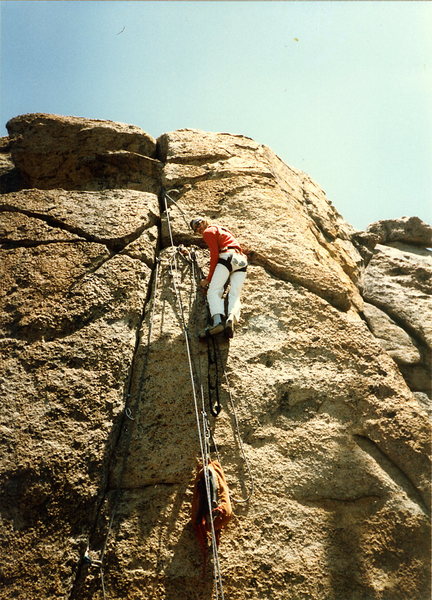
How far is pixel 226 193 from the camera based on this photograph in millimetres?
6715

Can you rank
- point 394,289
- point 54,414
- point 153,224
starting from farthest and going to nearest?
point 394,289 < point 153,224 < point 54,414

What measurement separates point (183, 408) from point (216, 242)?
207 centimetres

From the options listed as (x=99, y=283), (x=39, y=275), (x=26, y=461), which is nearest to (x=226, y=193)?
(x=99, y=283)

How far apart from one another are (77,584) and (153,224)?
4.27 m

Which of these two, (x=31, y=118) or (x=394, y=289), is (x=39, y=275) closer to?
(x=31, y=118)

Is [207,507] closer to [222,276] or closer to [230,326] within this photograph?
[230,326]

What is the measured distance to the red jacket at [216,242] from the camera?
17.9 ft

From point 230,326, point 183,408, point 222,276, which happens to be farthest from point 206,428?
point 222,276

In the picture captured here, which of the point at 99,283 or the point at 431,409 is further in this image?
the point at 431,409

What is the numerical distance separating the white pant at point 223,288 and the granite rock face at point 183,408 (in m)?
0.29

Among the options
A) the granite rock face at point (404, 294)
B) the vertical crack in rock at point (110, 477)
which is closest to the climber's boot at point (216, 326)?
the vertical crack in rock at point (110, 477)

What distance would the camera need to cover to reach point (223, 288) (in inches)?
211

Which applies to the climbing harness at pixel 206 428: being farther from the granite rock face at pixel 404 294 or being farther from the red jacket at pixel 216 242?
the granite rock face at pixel 404 294

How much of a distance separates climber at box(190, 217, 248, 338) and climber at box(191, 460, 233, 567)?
1625mm
